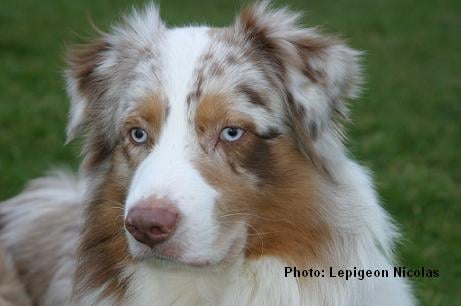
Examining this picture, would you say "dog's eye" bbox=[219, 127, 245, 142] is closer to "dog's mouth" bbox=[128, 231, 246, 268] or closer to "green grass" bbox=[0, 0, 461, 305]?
"dog's mouth" bbox=[128, 231, 246, 268]

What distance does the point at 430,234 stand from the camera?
692 cm

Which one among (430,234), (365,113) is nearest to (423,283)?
(430,234)

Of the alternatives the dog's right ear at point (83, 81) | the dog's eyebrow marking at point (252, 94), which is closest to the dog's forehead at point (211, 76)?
the dog's eyebrow marking at point (252, 94)

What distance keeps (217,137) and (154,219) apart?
1.93 ft

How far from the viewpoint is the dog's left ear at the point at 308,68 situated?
4090 millimetres

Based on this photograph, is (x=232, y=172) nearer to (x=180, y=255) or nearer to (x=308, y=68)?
(x=180, y=255)

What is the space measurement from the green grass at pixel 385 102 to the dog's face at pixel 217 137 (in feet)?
1.90

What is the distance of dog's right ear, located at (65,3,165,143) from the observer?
448 cm

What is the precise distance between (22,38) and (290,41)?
947 centimetres

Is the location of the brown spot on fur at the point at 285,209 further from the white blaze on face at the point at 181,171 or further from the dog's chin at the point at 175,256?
the white blaze on face at the point at 181,171

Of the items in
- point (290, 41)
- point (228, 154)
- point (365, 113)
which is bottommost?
point (228, 154)

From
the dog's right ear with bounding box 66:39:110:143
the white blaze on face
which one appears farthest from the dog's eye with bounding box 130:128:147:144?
the dog's right ear with bounding box 66:39:110:143

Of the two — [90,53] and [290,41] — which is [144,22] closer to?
[90,53]

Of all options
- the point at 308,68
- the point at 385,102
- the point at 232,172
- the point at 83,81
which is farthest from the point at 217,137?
the point at 385,102
